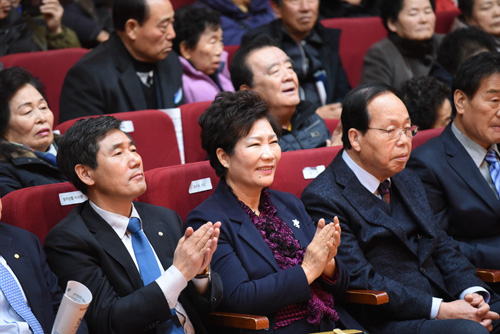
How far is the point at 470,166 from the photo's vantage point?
3014 mm

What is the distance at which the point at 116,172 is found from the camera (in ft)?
7.62

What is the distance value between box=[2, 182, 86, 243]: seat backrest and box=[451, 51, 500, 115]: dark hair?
63.9 inches

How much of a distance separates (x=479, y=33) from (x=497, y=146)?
1183mm

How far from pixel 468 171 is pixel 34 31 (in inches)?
106

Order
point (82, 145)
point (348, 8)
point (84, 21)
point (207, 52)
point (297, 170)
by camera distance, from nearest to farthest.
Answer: point (82, 145), point (297, 170), point (207, 52), point (84, 21), point (348, 8)

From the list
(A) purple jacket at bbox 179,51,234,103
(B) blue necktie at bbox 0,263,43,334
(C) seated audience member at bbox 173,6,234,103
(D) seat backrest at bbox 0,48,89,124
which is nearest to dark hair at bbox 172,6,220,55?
(C) seated audience member at bbox 173,6,234,103

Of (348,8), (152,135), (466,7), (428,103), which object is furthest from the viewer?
(348,8)

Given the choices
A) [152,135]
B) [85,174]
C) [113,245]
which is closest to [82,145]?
[85,174]

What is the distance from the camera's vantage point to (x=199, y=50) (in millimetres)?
4121

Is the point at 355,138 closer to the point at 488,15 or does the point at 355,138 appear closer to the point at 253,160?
the point at 253,160

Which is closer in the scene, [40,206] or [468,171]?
[40,206]

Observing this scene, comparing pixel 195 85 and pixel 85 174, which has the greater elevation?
pixel 85 174

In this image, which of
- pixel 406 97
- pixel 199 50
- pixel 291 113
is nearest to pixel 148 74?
pixel 199 50

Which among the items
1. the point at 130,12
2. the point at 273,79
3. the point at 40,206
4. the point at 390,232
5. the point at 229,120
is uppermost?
the point at 130,12
